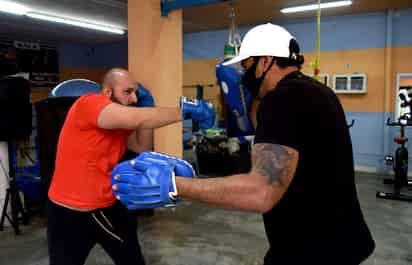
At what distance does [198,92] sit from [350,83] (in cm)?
326

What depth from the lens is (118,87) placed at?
2.14 m

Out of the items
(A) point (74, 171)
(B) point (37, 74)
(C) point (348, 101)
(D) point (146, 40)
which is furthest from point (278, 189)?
(B) point (37, 74)

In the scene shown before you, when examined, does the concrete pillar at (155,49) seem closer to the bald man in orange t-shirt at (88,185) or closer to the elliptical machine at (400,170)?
the bald man in orange t-shirt at (88,185)

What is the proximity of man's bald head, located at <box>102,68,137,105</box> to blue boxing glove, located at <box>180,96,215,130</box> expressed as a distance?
0.33 metres

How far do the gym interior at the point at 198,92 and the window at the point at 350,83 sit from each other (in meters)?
0.02

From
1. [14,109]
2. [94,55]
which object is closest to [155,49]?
[14,109]

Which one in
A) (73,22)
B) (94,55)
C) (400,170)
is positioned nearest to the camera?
(400,170)

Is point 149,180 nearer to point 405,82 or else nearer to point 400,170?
point 400,170

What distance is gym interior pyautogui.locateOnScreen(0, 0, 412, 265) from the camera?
3.62 metres

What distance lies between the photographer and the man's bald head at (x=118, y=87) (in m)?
2.14

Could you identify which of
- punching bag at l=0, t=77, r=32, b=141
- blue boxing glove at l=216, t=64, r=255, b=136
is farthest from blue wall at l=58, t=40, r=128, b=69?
blue boxing glove at l=216, t=64, r=255, b=136

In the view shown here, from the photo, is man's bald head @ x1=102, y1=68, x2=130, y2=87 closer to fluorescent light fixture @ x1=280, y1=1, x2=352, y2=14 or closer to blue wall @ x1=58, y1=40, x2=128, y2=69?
fluorescent light fixture @ x1=280, y1=1, x2=352, y2=14

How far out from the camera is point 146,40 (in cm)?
415

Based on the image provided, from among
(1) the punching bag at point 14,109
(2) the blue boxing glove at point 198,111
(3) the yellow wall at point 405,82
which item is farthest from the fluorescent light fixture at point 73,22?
(3) the yellow wall at point 405,82
